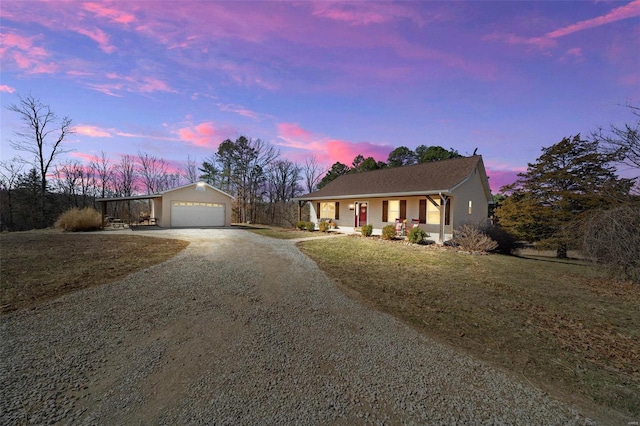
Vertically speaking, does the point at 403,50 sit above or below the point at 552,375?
above

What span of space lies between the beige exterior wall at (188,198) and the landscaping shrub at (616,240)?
23006 millimetres

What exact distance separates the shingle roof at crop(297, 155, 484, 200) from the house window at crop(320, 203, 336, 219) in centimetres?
96

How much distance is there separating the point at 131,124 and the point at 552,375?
24764 mm

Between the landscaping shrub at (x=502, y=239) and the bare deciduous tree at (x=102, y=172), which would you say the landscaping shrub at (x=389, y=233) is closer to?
the landscaping shrub at (x=502, y=239)

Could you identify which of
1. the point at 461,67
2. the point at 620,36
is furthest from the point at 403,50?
the point at 620,36

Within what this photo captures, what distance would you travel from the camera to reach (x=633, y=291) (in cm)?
600

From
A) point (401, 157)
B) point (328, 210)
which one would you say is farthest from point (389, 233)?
point (401, 157)

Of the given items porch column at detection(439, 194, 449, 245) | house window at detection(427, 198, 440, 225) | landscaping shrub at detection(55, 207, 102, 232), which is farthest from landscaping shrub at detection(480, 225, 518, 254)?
landscaping shrub at detection(55, 207, 102, 232)

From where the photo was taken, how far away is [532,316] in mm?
4316

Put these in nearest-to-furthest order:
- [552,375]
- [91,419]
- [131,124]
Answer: [91,419] < [552,375] < [131,124]

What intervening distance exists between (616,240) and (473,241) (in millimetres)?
5216

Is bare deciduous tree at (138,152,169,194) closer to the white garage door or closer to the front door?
the white garage door

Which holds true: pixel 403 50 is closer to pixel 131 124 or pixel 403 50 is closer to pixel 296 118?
pixel 296 118

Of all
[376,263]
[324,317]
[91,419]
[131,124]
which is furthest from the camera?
[131,124]
